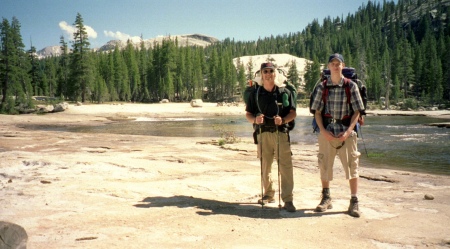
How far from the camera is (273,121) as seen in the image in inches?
214

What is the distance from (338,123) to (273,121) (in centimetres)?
106

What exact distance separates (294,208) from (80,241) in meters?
3.23

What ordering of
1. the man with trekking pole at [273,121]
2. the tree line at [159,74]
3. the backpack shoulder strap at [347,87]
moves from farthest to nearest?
1. the tree line at [159,74]
2. the man with trekking pole at [273,121]
3. the backpack shoulder strap at [347,87]

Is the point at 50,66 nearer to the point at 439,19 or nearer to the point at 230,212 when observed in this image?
the point at 230,212

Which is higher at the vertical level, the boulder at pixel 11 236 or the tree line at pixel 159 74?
the tree line at pixel 159 74

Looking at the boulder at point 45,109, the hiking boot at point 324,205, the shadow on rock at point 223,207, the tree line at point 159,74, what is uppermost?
the tree line at point 159,74

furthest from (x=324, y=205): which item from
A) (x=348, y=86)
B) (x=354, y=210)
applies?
(x=348, y=86)

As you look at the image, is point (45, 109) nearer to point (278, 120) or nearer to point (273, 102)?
point (273, 102)

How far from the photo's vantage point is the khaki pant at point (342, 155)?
5.12 meters

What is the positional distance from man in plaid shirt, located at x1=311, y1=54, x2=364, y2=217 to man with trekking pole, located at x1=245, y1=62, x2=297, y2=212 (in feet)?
1.57

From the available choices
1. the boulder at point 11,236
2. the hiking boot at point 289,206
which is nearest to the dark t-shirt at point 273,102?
the hiking boot at point 289,206

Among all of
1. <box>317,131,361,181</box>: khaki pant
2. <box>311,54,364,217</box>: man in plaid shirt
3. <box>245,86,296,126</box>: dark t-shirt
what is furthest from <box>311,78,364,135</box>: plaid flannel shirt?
<box>245,86,296,126</box>: dark t-shirt

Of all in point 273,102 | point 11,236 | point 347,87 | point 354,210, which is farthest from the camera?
point 273,102

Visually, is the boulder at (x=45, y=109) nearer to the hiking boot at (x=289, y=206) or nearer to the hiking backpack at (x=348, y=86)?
the hiking boot at (x=289, y=206)
